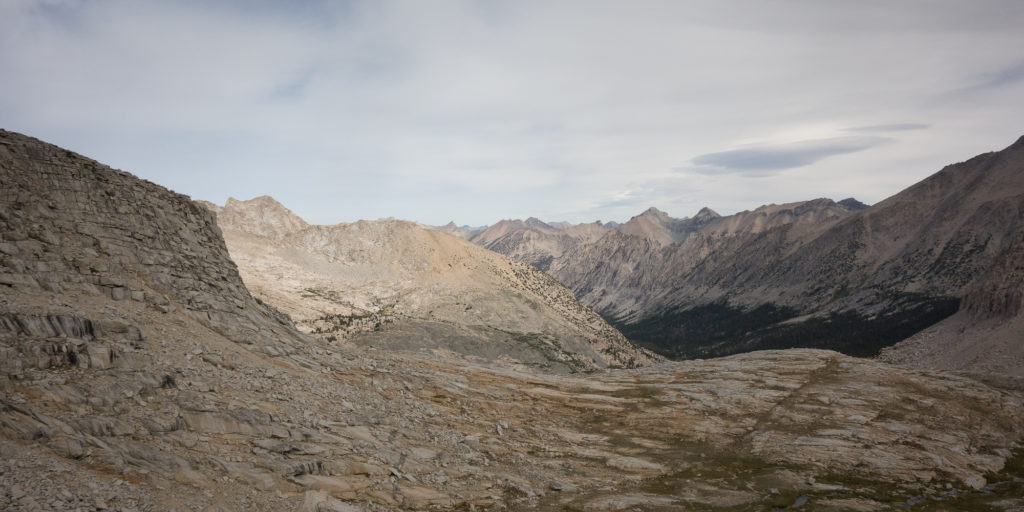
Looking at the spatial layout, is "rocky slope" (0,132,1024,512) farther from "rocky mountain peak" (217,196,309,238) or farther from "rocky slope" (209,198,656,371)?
"rocky mountain peak" (217,196,309,238)

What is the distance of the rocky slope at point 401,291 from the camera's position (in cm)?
10838

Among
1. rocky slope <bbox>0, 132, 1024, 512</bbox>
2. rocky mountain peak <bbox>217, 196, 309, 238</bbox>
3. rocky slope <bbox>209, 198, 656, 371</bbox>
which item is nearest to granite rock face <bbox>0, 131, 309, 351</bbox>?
rocky slope <bbox>0, 132, 1024, 512</bbox>

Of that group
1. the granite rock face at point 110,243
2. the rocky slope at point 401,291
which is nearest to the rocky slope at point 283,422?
the granite rock face at point 110,243

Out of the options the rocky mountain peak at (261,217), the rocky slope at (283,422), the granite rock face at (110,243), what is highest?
the rocky mountain peak at (261,217)

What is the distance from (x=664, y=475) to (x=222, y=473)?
98.9 ft

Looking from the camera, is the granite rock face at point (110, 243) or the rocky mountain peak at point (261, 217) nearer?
the granite rock face at point (110, 243)

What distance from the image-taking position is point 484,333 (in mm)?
120125

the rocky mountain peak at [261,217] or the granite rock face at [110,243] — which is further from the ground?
the rocky mountain peak at [261,217]

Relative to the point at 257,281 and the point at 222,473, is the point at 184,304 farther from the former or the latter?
the point at 257,281

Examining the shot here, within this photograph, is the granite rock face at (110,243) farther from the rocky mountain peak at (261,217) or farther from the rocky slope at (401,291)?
the rocky mountain peak at (261,217)

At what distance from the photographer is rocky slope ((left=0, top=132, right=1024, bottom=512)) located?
1770 centimetres

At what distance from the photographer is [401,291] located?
133500 millimetres

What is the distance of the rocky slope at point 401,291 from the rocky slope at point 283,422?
5834cm

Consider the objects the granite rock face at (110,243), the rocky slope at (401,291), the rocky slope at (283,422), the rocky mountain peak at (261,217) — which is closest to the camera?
the rocky slope at (283,422)
